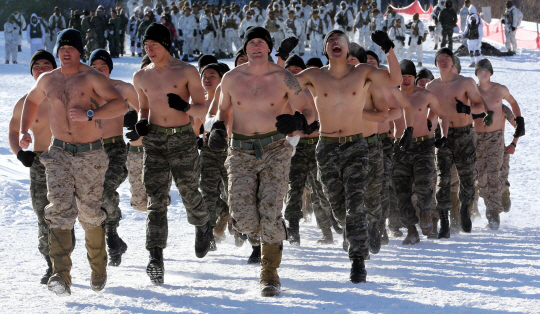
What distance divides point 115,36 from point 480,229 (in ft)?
65.0

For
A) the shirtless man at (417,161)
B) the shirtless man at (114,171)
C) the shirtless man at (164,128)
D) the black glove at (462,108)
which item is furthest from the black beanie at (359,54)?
the shirtless man at (114,171)

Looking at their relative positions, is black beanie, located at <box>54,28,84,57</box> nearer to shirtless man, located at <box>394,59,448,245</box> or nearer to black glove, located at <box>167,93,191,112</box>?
black glove, located at <box>167,93,191,112</box>

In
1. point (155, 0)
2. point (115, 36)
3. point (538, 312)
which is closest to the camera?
point (538, 312)

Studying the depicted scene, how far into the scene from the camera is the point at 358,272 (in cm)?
557

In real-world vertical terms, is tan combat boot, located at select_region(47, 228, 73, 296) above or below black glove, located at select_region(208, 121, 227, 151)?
below

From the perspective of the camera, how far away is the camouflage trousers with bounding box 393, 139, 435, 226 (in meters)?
7.62

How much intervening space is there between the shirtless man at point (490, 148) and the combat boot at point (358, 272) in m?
3.50

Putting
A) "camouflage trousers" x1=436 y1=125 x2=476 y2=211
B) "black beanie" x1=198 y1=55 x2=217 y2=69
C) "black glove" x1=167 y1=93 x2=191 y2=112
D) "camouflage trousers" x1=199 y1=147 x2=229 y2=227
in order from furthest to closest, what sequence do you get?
1. "black beanie" x1=198 y1=55 x2=217 y2=69
2. "camouflage trousers" x1=436 y1=125 x2=476 y2=211
3. "camouflage trousers" x1=199 y1=147 x2=229 y2=227
4. "black glove" x1=167 y1=93 x2=191 y2=112

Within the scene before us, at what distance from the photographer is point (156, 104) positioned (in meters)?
6.13

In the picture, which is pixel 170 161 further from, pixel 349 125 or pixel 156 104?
pixel 349 125

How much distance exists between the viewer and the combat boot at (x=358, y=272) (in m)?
5.54

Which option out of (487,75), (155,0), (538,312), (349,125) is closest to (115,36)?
(155,0)

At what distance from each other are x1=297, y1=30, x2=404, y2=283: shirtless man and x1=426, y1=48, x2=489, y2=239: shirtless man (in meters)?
2.33

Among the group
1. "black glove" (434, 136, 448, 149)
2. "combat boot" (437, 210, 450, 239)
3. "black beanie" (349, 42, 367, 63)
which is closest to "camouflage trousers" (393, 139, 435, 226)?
"black glove" (434, 136, 448, 149)
